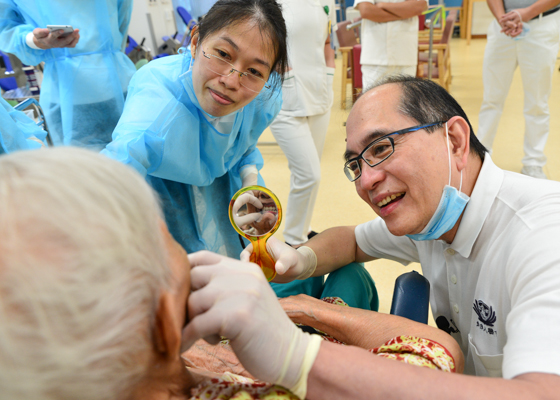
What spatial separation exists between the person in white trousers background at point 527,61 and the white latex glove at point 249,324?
9.37 feet

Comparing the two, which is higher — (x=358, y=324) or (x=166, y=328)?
(x=166, y=328)

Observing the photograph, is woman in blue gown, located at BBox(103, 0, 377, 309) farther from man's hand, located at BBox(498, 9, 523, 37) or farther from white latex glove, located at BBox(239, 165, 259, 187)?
man's hand, located at BBox(498, 9, 523, 37)

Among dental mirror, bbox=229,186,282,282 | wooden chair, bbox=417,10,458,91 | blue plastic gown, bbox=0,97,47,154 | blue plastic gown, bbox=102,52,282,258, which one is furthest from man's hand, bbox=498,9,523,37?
blue plastic gown, bbox=0,97,47,154

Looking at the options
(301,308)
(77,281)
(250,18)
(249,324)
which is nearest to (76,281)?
(77,281)

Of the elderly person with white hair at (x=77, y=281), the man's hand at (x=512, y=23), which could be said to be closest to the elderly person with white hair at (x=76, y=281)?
the elderly person with white hair at (x=77, y=281)

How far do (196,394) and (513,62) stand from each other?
10.4 feet

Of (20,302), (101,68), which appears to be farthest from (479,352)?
(101,68)

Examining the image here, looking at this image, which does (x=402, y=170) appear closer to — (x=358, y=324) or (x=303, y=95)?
(x=358, y=324)

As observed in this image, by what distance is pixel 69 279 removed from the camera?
0.45m

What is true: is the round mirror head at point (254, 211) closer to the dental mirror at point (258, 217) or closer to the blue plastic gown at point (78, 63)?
the dental mirror at point (258, 217)

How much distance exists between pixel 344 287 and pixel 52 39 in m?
1.74

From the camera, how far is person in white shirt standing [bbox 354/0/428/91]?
8.83ft

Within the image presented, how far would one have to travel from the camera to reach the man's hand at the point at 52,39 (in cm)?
190

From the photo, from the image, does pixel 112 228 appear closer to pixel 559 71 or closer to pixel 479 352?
pixel 479 352
